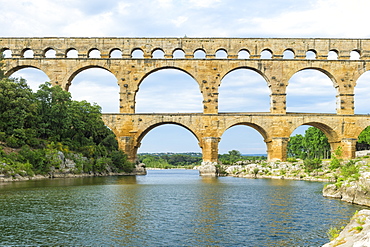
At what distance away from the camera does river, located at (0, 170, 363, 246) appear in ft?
33.5

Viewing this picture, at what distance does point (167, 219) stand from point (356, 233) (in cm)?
685

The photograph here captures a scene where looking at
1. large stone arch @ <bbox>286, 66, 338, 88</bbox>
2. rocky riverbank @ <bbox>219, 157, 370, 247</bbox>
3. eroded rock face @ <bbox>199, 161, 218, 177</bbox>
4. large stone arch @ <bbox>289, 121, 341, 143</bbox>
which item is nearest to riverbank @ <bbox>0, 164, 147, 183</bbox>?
eroded rock face @ <bbox>199, 161, 218, 177</bbox>

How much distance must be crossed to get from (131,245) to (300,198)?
11.5 metres

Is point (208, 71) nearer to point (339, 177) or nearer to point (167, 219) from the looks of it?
point (339, 177)

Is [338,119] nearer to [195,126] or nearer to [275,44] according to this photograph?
[275,44]

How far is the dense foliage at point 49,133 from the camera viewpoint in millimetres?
32469

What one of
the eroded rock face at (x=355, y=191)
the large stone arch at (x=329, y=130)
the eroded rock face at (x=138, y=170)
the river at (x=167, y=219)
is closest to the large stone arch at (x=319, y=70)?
the large stone arch at (x=329, y=130)

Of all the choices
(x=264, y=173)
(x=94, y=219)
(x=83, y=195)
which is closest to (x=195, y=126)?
(x=264, y=173)

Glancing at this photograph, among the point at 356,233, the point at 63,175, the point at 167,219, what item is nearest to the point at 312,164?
the point at 63,175

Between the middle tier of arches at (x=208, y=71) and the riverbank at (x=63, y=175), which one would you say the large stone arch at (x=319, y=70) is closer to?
the middle tier of arches at (x=208, y=71)

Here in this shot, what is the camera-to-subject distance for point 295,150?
247ft

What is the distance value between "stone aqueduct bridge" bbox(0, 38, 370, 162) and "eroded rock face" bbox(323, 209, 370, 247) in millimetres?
32657

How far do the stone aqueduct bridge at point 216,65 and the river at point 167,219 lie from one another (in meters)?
23.1

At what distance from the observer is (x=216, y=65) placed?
4203 cm
